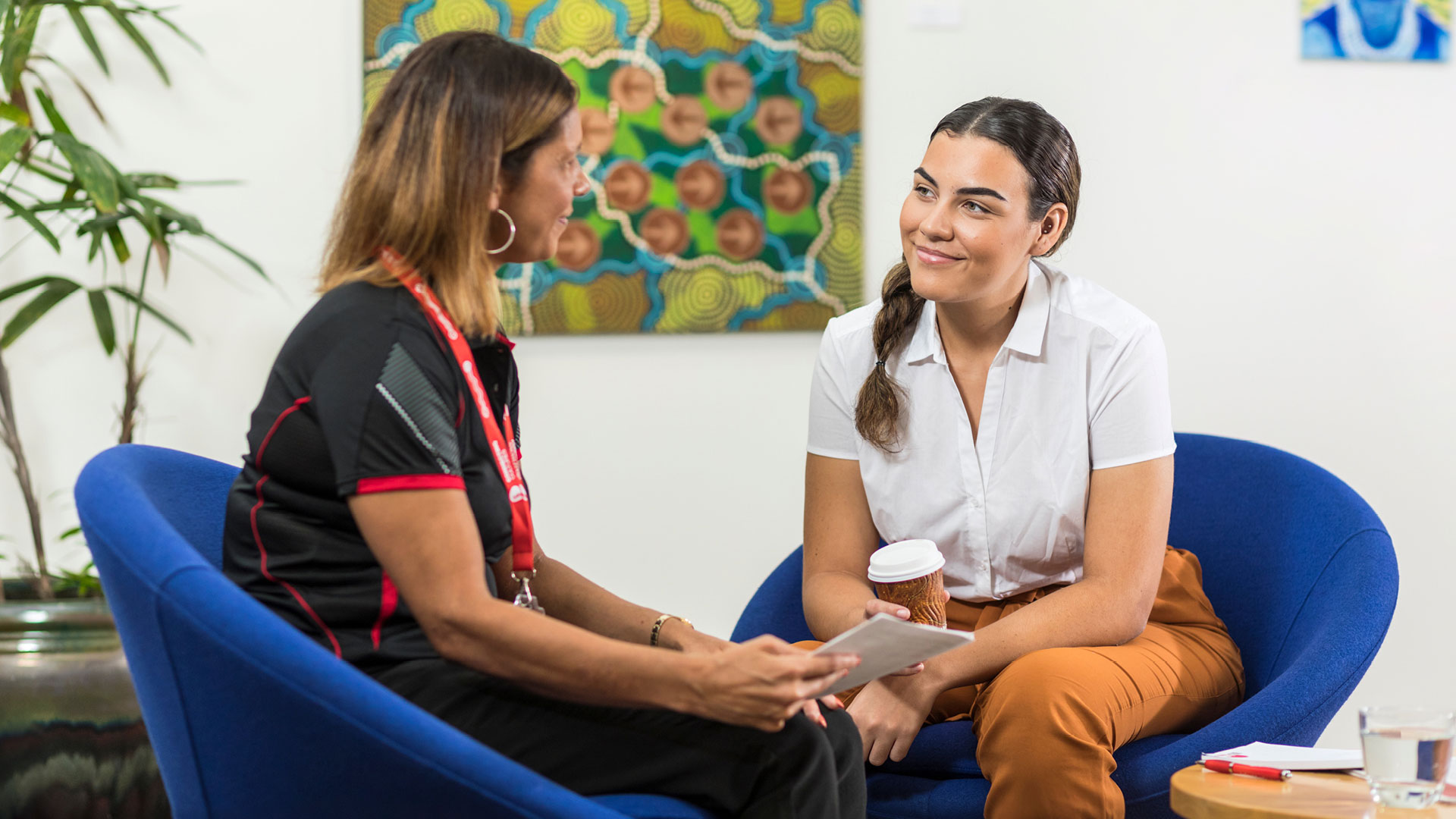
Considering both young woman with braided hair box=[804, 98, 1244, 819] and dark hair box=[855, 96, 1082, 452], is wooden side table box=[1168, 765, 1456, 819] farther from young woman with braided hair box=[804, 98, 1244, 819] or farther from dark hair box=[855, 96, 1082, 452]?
dark hair box=[855, 96, 1082, 452]

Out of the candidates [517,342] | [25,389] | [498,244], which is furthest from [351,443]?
[25,389]

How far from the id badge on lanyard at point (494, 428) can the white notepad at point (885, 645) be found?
0.33m

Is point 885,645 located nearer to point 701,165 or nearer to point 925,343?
point 925,343

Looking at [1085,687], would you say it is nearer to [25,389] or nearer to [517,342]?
[517,342]

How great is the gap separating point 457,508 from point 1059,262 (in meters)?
1.91

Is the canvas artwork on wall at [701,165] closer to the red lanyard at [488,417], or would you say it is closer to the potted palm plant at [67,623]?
the potted palm plant at [67,623]

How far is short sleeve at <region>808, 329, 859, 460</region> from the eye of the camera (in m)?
1.88

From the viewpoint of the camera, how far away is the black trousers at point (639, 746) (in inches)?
46.3

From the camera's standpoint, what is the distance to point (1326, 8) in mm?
2957

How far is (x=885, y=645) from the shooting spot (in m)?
1.18

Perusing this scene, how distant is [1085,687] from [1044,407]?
45 centimetres

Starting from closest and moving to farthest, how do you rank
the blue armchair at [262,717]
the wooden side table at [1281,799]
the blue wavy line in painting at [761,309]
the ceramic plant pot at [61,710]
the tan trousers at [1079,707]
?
1. the blue armchair at [262,717]
2. the wooden side table at [1281,799]
3. the tan trousers at [1079,707]
4. the ceramic plant pot at [61,710]
5. the blue wavy line in painting at [761,309]

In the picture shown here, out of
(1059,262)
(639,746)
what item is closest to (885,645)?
(639,746)

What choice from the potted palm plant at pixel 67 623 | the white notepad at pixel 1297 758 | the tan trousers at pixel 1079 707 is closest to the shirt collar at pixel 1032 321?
the tan trousers at pixel 1079 707
